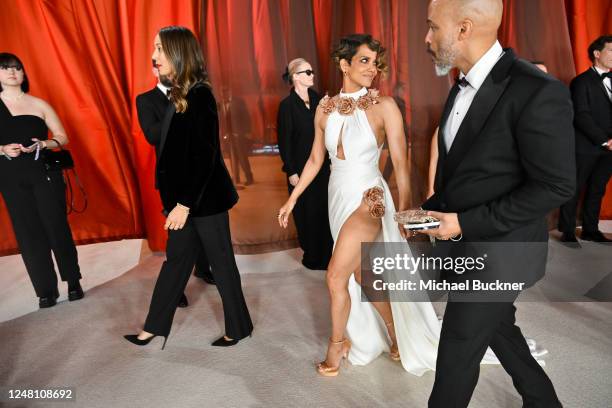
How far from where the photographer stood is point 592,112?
4.59 metres

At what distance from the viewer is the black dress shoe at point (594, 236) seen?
4.82 m

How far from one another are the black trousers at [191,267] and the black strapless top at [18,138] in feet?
4.36

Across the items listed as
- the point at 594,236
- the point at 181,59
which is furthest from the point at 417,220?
the point at 594,236

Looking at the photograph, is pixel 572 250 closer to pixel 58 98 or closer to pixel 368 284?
Answer: pixel 368 284

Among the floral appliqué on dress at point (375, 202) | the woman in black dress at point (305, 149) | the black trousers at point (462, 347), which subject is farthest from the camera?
the woman in black dress at point (305, 149)

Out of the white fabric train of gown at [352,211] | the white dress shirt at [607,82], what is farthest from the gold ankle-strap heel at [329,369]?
the white dress shirt at [607,82]

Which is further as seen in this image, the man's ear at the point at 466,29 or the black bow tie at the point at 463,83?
the black bow tie at the point at 463,83

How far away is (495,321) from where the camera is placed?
165cm

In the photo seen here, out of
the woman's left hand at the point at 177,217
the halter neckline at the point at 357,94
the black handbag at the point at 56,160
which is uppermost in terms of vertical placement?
the halter neckline at the point at 357,94

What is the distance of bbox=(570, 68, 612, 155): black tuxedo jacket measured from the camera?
4.52 metres

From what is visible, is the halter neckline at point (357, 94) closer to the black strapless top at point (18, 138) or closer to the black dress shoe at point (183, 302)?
the black dress shoe at point (183, 302)

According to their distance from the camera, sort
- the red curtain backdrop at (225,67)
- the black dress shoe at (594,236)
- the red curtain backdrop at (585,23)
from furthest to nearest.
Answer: the red curtain backdrop at (585,23) < the black dress shoe at (594,236) < the red curtain backdrop at (225,67)

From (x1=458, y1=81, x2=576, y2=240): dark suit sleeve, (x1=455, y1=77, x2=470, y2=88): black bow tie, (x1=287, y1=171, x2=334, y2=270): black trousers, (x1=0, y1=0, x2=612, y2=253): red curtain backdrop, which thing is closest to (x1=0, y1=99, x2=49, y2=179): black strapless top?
(x1=0, y1=0, x2=612, y2=253): red curtain backdrop

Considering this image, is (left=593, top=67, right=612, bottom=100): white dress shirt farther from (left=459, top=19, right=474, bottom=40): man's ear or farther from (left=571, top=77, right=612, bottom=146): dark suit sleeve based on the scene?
(left=459, top=19, right=474, bottom=40): man's ear
